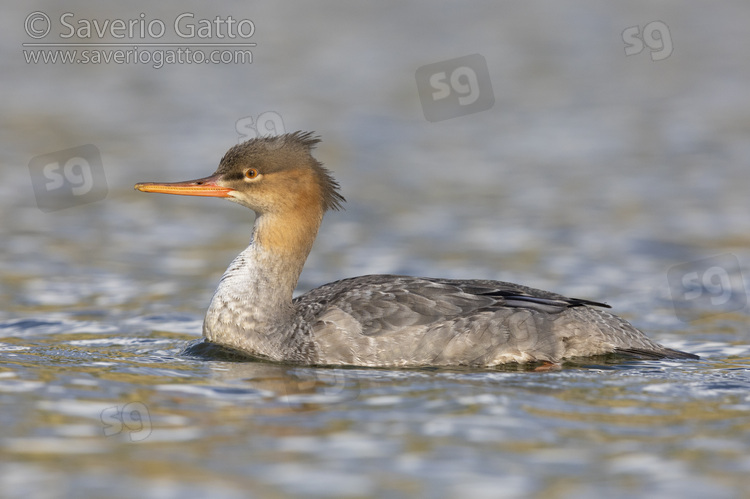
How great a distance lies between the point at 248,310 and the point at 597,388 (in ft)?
9.76

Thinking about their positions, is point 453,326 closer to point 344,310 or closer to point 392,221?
point 344,310

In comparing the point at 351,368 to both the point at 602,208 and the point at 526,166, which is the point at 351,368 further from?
the point at 526,166

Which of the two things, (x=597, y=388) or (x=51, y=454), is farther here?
(x=597, y=388)

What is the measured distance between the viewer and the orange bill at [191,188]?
31.9 feet

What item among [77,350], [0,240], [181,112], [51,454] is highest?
[181,112]

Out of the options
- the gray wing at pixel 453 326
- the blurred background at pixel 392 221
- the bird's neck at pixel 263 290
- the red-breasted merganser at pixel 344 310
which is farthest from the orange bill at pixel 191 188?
the blurred background at pixel 392 221

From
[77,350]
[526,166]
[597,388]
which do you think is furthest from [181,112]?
[597,388]

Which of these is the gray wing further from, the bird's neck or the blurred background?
the blurred background

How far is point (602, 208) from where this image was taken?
15.4 metres

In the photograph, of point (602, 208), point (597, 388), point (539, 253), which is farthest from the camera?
point (602, 208)

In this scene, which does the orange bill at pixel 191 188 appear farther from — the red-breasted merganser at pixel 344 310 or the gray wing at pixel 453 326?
the gray wing at pixel 453 326

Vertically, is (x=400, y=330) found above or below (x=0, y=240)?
below

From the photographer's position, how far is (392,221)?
14.8 meters

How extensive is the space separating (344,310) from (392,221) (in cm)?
560
